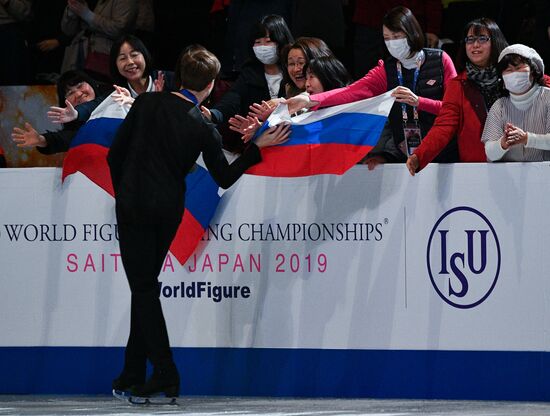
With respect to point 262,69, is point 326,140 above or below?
below

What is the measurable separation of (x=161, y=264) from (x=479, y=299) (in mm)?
1936

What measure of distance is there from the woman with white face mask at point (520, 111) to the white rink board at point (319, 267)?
13 cm

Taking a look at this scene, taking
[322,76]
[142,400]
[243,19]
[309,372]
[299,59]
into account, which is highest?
[243,19]

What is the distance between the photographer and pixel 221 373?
8.85 metres

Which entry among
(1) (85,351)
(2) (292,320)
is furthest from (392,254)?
(1) (85,351)

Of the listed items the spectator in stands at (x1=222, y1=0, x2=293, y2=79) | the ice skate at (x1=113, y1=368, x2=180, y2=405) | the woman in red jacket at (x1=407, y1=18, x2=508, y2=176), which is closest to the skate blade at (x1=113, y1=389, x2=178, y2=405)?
the ice skate at (x1=113, y1=368, x2=180, y2=405)

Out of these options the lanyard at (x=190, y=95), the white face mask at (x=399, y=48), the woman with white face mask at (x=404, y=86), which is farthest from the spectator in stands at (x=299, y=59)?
the lanyard at (x=190, y=95)

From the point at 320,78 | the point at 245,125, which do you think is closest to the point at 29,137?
the point at 245,125

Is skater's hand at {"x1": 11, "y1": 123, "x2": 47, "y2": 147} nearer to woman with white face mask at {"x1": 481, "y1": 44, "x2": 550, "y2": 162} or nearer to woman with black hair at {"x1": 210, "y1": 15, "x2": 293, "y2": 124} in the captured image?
woman with black hair at {"x1": 210, "y1": 15, "x2": 293, "y2": 124}

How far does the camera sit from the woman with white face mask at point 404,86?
8.97 meters

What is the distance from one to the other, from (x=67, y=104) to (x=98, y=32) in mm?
2847

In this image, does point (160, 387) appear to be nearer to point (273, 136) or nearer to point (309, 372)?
point (309, 372)

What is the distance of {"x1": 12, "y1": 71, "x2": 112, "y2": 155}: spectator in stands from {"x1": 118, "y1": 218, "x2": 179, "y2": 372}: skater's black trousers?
1.22m

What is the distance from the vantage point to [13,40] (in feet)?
40.5
